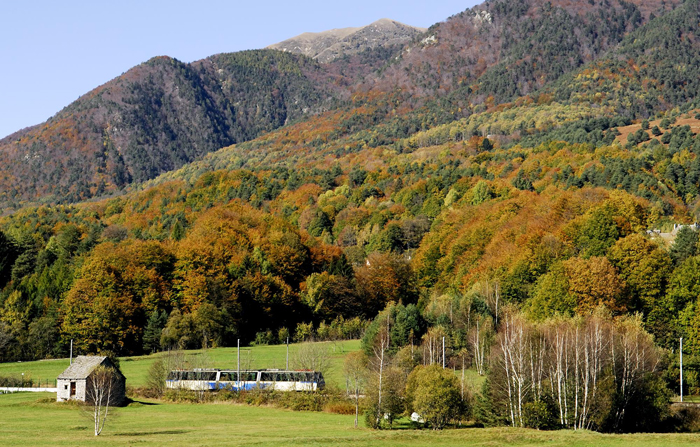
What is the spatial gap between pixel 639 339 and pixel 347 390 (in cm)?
2484

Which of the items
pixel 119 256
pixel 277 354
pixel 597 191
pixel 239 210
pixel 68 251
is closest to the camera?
pixel 277 354

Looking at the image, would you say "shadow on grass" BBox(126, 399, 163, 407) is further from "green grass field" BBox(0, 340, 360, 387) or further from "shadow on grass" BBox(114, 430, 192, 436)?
"shadow on grass" BBox(114, 430, 192, 436)

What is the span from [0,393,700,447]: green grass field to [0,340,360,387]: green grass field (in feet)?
38.5

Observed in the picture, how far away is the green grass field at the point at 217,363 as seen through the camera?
84.2 metres

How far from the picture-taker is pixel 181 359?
8019cm

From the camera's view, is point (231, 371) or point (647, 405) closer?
point (647, 405)

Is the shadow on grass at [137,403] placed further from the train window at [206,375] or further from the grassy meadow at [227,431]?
the train window at [206,375]

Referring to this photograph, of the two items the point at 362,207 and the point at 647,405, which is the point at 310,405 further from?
the point at 362,207

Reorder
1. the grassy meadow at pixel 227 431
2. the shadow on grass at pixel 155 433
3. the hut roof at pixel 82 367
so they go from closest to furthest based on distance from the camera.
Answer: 1. the grassy meadow at pixel 227 431
2. the shadow on grass at pixel 155 433
3. the hut roof at pixel 82 367

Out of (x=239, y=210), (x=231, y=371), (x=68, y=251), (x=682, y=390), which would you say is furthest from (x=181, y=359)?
(x=239, y=210)

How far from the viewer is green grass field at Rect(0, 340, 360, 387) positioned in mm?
84188

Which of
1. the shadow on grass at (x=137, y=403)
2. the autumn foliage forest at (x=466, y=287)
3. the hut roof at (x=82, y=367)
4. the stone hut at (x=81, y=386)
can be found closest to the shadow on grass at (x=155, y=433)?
the autumn foliage forest at (x=466, y=287)

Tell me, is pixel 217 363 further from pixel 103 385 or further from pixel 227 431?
pixel 227 431

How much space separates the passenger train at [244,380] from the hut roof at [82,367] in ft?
21.7
